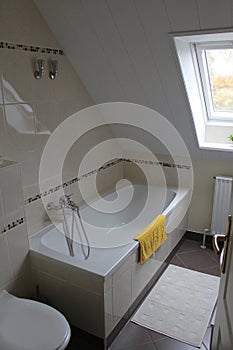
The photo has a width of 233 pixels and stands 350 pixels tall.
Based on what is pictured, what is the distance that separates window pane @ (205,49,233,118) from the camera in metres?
2.69

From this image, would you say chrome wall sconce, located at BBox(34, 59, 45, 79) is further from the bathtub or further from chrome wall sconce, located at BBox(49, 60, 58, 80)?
the bathtub

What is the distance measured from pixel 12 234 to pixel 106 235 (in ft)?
4.23

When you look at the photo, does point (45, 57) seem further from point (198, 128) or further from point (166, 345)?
point (166, 345)

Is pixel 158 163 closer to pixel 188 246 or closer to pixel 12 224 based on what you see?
pixel 188 246

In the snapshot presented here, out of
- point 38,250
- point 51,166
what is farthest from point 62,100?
point 38,250

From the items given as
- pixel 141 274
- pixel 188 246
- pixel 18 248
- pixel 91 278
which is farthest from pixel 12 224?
pixel 188 246

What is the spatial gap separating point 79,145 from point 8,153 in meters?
0.89

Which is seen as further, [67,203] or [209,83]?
[209,83]

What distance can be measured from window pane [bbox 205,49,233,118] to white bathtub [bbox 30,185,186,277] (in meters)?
1.00

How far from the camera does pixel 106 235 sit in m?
3.19

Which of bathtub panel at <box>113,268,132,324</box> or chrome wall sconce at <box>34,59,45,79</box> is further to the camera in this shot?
chrome wall sconce at <box>34,59,45,79</box>

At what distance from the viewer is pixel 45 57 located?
2.39m

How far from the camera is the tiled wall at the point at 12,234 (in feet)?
6.40

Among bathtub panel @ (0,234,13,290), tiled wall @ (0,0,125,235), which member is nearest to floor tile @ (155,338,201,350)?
bathtub panel @ (0,234,13,290)
